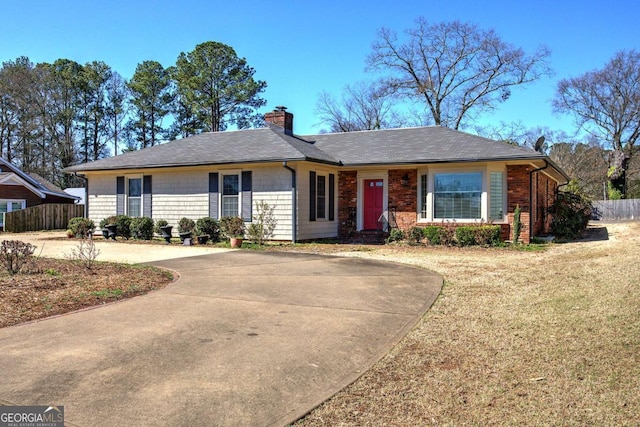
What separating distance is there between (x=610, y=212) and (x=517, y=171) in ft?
82.9

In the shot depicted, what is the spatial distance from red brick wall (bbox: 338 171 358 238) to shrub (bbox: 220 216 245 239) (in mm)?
3725

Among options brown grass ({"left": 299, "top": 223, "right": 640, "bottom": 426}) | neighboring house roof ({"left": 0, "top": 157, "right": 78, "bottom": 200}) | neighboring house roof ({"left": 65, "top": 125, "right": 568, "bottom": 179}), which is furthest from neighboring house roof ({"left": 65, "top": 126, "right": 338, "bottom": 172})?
neighboring house roof ({"left": 0, "top": 157, "right": 78, "bottom": 200})

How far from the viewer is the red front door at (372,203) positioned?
672 inches

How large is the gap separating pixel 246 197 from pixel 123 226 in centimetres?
513

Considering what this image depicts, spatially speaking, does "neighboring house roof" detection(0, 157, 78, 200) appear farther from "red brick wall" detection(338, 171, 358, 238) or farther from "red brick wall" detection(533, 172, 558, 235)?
"red brick wall" detection(533, 172, 558, 235)

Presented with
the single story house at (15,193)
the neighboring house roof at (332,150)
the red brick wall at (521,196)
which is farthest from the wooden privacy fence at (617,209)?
the single story house at (15,193)

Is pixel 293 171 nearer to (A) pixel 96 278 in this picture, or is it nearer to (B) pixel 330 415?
(A) pixel 96 278

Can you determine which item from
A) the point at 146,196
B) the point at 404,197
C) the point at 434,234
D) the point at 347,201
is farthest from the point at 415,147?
the point at 146,196

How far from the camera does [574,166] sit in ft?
151

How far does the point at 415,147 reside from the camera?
1705cm

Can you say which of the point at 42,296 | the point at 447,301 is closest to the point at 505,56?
the point at 447,301

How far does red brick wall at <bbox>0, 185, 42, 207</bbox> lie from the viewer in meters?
27.0

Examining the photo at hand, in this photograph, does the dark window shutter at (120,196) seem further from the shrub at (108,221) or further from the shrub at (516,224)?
the shrub at (516,224)

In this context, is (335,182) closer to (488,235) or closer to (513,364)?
(488,235)
